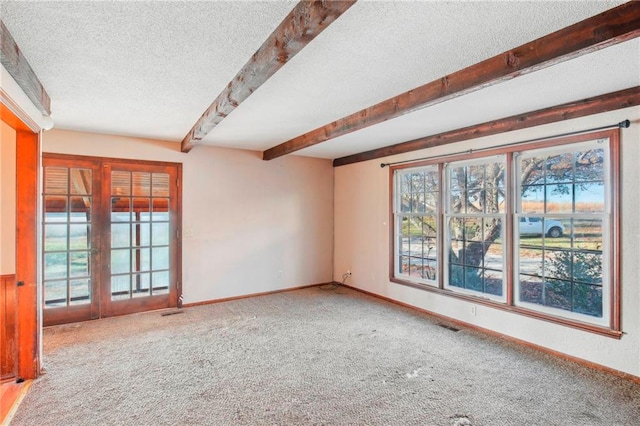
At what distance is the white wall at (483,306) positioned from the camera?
276 centimetres

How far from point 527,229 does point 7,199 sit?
5.09m

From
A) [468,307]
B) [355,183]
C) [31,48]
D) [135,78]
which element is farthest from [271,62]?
[355,183]

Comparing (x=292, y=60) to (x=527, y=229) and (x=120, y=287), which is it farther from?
(x=120, y=287)

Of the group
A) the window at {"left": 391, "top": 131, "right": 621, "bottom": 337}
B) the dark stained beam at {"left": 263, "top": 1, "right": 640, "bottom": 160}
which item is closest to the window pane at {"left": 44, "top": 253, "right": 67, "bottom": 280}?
the dark stained beam at {"left": 263, "top": 1, "right": 640, "bottom": 160}

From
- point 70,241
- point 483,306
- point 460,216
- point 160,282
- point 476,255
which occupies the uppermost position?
point 460,216

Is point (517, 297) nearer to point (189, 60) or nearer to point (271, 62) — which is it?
point (271, 62)

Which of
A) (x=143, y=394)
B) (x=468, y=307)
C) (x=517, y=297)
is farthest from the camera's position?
(x=468, y=307)

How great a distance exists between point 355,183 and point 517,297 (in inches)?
124

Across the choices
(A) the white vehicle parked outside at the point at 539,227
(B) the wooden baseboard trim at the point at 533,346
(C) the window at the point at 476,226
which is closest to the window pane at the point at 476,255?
(C) the window at the point at 476,226

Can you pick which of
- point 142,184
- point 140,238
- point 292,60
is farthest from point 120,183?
point 292,60

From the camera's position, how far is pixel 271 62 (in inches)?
77.4

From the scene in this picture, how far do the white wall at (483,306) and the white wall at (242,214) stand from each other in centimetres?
48

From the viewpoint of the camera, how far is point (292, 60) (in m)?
2.25

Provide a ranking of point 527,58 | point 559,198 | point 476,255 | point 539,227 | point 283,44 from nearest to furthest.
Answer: point 283,44 < point 527,58 < point 559,198 < point 539,227 < point 476,255
